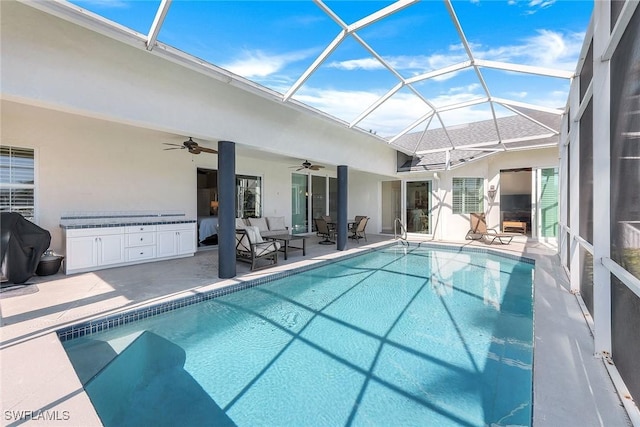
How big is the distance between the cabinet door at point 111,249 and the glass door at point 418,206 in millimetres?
10568

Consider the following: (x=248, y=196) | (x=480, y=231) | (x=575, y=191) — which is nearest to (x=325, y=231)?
(x=248, y=196)

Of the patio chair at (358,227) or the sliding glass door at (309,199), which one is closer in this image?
the patio chair at (358,227)

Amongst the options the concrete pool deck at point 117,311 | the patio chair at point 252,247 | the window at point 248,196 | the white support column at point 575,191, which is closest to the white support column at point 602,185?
the concrete pool deck at point 117,311

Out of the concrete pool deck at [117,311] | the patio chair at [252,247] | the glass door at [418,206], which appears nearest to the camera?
the concrete pool deck at [117,311]

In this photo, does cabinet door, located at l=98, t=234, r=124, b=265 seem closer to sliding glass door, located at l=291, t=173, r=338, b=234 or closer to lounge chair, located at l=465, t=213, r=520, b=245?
sliding glass door, located at l=291, t=173, r=338, b=234

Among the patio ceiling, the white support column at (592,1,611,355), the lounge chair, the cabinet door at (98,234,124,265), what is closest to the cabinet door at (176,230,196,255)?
the cabinet door at (98,234,124,265)

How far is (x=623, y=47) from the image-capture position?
82.3 inches

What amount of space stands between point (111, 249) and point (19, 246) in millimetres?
1500

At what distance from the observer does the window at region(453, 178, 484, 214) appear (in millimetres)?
11414

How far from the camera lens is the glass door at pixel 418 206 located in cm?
1221

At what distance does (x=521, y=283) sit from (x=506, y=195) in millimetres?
7212

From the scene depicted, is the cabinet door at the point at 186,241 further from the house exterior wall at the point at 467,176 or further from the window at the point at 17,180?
the house exterior wall at the point at 467,176

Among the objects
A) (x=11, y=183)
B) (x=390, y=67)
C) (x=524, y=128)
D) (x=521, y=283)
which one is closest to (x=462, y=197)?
(x=524, y=128)

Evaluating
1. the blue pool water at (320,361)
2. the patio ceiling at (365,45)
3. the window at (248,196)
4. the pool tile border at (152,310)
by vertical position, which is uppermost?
the patio ceiling at (365,45)
